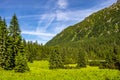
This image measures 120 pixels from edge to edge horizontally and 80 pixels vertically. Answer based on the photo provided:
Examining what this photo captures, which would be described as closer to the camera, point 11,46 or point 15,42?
point 15,42

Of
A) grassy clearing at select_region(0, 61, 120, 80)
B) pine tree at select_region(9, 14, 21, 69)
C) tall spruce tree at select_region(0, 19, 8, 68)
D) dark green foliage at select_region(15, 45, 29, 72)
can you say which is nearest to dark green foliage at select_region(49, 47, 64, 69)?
tall spruce tree at select_region(0, 19, 8, 68)

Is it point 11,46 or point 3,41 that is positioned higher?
point 3,41

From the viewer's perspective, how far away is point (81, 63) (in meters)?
138

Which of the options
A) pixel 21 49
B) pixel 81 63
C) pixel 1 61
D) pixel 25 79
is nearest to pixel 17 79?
pixel 25 79

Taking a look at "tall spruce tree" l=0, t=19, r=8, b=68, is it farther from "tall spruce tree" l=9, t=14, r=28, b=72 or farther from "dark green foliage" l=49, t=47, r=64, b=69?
"dark green foliage" l=49, t=47, r=64, b=69

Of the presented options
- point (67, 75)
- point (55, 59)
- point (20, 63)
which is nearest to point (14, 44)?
point (20, 63)

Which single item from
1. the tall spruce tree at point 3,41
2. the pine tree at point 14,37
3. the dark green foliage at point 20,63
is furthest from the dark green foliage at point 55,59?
the dark green foliage at point 20,63

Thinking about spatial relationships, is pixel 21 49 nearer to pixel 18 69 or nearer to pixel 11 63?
pixel 11 63

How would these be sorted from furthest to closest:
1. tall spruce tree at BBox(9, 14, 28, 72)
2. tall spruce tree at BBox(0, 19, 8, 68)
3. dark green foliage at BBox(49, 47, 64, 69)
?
dark green foliage at BBox(49, 47, 64, 69)
tall spruce tree at BBox(0, 19, 8, 68)
tall spruce tree at BBox(9, 14, 28, 72)

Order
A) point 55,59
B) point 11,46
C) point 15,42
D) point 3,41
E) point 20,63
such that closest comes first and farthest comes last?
point 20,63 → point 15,42 → point 11,46 → point 3,41 → point 55,59

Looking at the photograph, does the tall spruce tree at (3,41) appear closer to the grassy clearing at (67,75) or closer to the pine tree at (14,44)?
the pine tree at (14,44)

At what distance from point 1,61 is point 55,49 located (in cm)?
4603

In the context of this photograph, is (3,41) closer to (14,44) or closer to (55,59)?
(14,44)

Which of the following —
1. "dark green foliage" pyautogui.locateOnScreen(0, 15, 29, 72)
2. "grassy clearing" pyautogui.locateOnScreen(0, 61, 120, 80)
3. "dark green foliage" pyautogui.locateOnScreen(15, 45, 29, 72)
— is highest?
"dark green foliage" pyautogui.locateOnScreen(0, 15, 29, 72)
